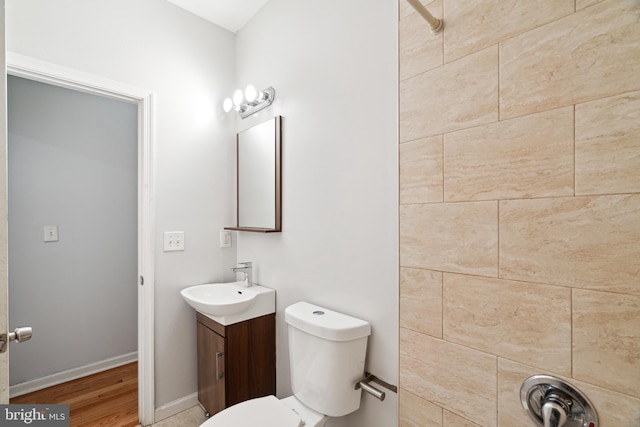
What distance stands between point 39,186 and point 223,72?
5.04 ft

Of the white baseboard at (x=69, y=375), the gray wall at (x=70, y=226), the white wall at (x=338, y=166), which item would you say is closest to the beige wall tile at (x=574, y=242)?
the white wall at (x=338, y=166)

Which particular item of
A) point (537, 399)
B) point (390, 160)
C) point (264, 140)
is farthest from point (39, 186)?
point (537, 399)

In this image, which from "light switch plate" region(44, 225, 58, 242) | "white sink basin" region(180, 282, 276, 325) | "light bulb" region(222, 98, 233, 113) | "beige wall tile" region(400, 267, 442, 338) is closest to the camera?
"beige wall tile" region(400, 267, 442, 338)

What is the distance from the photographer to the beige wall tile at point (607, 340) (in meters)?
0.67

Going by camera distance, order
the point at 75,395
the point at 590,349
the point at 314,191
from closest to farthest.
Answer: the point at 590,349 < the point at 314,191 < the point at 75,395

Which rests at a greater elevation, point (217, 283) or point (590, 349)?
point (590, 349)

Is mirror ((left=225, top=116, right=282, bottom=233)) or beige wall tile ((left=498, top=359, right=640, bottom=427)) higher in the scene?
mirror ((left=225, top=116, right=282, bottom=233))

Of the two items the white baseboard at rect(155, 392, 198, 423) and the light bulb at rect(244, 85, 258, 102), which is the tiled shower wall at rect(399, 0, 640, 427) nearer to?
the light bulb at rect(244, 85, 258, 102)

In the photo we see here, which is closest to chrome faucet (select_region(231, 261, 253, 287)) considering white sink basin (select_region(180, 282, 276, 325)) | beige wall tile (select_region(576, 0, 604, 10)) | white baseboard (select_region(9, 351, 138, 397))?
white sink basin (select_region(180, 282, 276, 325))

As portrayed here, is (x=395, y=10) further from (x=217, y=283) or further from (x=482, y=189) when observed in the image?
(x=217, y=283)

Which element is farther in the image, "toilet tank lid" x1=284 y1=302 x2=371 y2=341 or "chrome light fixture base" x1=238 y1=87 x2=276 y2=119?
"chrome light fixture base" x1=238 y1=87 x2=276 y2=119

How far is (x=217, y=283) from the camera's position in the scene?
6.76 feet

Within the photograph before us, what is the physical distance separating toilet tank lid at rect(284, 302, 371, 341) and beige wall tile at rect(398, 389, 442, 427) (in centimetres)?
26

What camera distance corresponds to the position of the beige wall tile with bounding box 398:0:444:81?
101 cm
